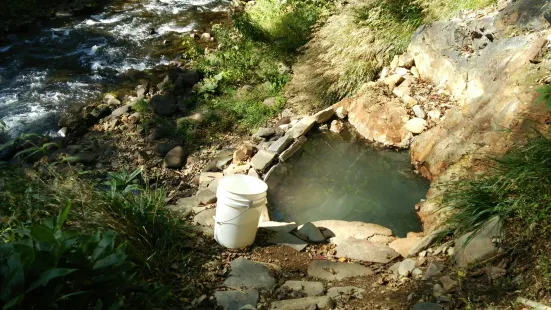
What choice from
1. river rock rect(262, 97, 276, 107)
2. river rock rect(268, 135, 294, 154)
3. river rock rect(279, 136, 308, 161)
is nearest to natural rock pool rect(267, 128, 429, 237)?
river rock rect(279, 136, 308, 161)

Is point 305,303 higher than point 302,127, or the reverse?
point 305,303

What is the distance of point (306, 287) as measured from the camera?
138 inches

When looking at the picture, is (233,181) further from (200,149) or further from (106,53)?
(106,53)

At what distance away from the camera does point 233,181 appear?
3877 millimetres

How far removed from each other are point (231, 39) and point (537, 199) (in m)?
6.32

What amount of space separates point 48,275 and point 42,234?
0.24 meters

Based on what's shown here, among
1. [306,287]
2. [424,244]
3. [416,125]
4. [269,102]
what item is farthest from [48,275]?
[269,102]

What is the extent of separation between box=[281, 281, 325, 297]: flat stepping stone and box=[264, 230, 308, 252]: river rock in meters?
0.54

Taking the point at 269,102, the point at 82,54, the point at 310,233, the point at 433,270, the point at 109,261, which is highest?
the point at 109,261

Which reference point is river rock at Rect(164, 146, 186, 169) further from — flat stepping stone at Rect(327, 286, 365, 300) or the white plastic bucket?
flat stepping stone at Rect(327, 286, 365, 300)

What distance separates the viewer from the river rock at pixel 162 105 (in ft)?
23.8

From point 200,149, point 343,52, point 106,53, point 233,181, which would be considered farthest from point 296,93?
point 106,53

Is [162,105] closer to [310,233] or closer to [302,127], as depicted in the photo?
[302,127]

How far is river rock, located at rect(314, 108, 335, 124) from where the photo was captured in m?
6.28
